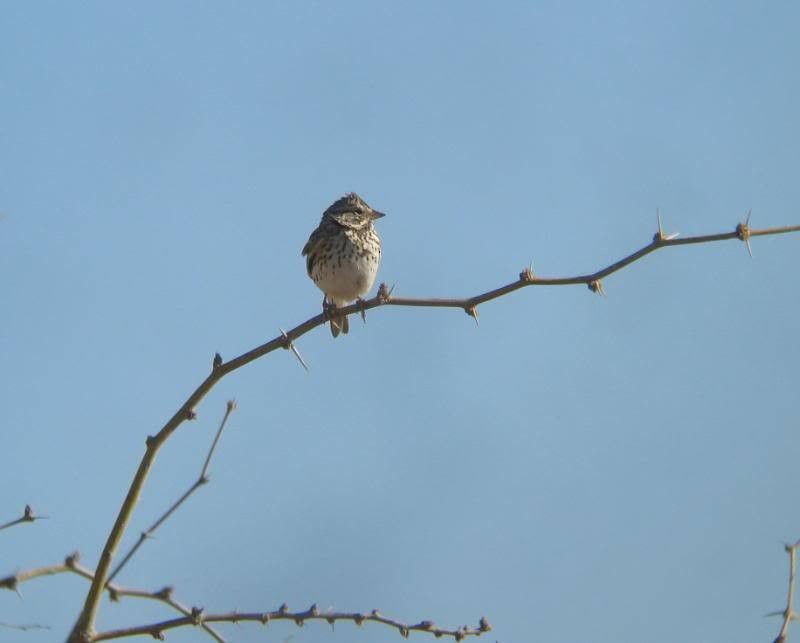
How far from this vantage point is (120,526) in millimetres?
4449

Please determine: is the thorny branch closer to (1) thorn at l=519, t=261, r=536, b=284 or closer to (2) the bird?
(1) thorn at l=519, t=261, r=536, b=284

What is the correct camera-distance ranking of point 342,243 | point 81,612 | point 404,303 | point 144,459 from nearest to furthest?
point 81,612 < point 144,459 < point 404,303 < point 342,243

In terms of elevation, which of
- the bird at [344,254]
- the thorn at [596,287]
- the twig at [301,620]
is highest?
the bird at [344,254]

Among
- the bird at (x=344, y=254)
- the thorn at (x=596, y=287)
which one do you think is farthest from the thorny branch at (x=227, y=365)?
the bird at (x=344, y=254)

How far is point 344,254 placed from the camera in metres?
11.4

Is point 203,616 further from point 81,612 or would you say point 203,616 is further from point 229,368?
point 229,368

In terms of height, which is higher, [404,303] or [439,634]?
[404,303]

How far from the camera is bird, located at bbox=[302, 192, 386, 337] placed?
37.5 feet

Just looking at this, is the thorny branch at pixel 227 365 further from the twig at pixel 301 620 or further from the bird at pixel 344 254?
the bird at pixel 344 254

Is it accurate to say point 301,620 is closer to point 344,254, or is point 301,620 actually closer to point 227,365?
point 227,365

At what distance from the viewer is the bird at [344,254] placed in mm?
11440

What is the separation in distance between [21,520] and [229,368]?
1.06 m

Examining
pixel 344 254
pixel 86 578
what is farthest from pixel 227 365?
pixel 344 254

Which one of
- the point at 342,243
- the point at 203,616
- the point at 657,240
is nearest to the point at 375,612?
the point at 203,616
